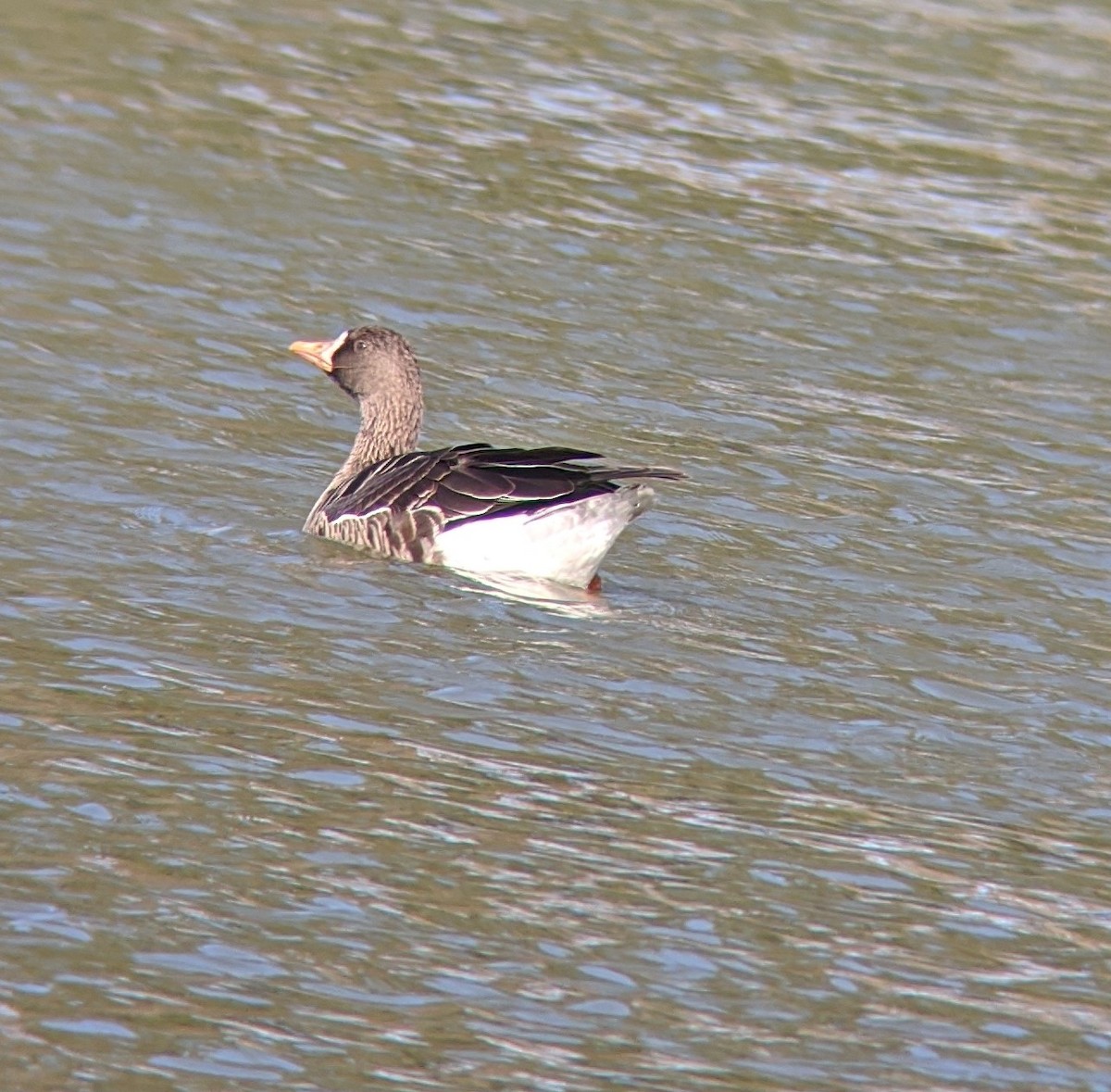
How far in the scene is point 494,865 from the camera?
7.47 m

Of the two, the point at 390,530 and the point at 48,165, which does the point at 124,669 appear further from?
the point at 48,165

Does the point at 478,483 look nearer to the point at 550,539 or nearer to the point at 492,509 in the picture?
the point at 492,509

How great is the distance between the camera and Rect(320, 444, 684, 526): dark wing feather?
34.7ft

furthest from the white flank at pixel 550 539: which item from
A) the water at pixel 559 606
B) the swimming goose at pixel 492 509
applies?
the water at pixel 559 606

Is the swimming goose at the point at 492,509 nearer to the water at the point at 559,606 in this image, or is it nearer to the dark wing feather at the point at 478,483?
the dark wing feather at the point at 478,483

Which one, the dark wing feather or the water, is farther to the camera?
the dark wing feather

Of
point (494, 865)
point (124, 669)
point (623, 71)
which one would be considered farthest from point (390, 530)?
point (623, 71)

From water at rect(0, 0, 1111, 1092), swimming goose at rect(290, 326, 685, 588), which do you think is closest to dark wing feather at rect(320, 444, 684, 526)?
swimming goose at rect(290, 326, 685, 588)

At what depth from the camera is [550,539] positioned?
1068 centimetres

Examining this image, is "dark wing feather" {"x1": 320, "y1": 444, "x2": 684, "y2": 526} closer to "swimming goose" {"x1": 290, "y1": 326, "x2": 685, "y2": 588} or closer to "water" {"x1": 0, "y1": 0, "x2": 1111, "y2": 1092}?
"swimming goose" {"x1": 290, "y1": 326, "x2": 685, "y2": 588}

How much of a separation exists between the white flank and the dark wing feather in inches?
2.2

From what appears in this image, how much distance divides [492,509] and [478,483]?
15 cm

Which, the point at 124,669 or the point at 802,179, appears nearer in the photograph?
the point at 124,669

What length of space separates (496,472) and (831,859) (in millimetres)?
3540
